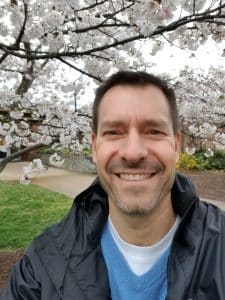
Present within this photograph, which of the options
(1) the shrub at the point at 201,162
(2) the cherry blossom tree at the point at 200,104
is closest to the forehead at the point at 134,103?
(2) the cherry blossom tree at the point at 200,104

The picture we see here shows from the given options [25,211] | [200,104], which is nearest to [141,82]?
[200,104]

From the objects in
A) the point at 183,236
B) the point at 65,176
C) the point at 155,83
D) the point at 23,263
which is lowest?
the point at 65,176

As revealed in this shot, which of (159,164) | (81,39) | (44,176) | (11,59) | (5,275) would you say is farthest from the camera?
(44,176)

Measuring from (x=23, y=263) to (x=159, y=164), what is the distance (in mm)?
593

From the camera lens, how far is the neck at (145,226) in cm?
152

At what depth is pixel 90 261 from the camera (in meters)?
1.56

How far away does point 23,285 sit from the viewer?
5.09ft

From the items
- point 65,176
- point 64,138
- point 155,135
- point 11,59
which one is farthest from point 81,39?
point 65,176

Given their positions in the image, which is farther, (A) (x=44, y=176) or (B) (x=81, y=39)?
(A) (x=44, y=176)

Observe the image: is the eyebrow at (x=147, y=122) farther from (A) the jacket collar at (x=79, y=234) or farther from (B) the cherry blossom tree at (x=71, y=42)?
(B) the cherry blossom tree at (x=71, y=42)

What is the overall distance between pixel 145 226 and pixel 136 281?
0.58 ft

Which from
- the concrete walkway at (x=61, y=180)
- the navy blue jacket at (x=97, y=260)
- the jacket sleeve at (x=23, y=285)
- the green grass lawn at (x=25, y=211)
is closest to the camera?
the navy blue jacket at (x=97, y=260)

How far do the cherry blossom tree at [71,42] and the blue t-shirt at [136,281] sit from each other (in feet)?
6.14

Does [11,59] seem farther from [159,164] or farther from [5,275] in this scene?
[159,164]
